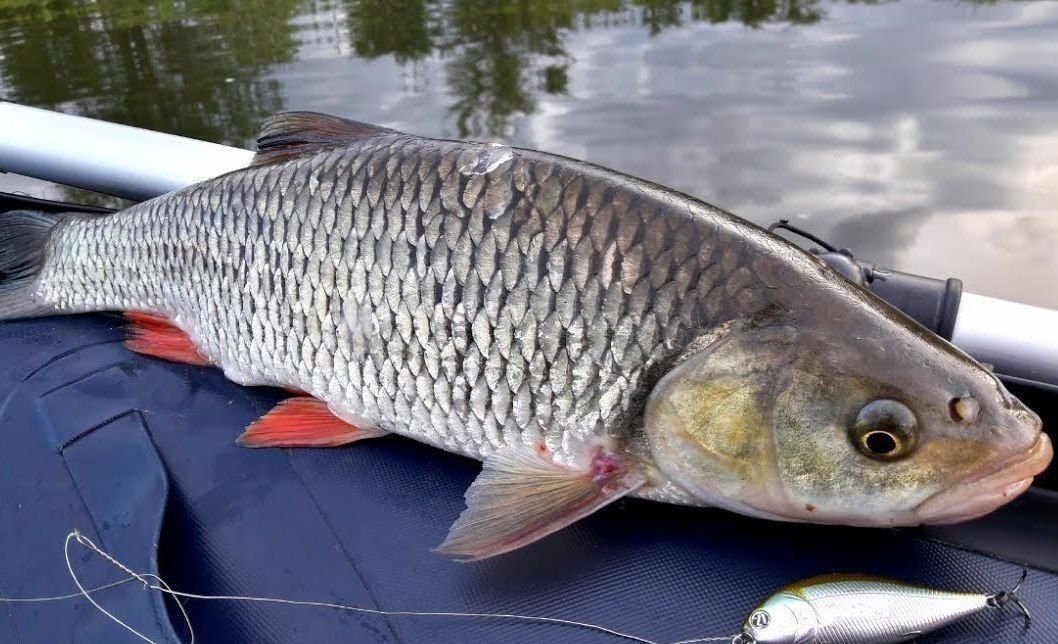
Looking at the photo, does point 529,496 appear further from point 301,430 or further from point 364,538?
point 301,430

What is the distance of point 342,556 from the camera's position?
4.45 feet

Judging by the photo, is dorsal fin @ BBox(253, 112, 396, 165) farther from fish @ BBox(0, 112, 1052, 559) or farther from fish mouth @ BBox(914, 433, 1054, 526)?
fish mouth @ BBox(914, 433, 1054, 526)

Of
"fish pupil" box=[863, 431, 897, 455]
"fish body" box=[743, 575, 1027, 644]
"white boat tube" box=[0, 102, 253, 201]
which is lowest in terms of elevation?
"fish body" box=[743, 575, 1027, 644]

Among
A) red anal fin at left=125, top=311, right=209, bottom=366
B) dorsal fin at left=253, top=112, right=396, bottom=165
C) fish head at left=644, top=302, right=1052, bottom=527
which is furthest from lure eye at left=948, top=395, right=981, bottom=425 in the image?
red anal fin at left=125, top=311, right=209, bottom=366

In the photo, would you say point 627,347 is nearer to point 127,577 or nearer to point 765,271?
point 765,271

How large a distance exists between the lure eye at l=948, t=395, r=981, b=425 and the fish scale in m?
0.39

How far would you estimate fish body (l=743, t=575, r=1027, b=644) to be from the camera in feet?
3.57

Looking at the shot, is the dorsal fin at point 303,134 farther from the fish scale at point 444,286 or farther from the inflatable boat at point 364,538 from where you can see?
the inflatable boat at point 364,538

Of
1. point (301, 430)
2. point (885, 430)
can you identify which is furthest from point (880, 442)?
point (301, 430)

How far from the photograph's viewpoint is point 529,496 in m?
1.34

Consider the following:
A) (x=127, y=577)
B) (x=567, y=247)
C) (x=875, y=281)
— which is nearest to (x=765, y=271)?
(x=567, y=247)

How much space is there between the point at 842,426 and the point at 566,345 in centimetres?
45

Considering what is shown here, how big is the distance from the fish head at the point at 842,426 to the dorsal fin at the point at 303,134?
3.00 feet

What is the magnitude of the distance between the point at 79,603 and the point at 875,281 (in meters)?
1.56
